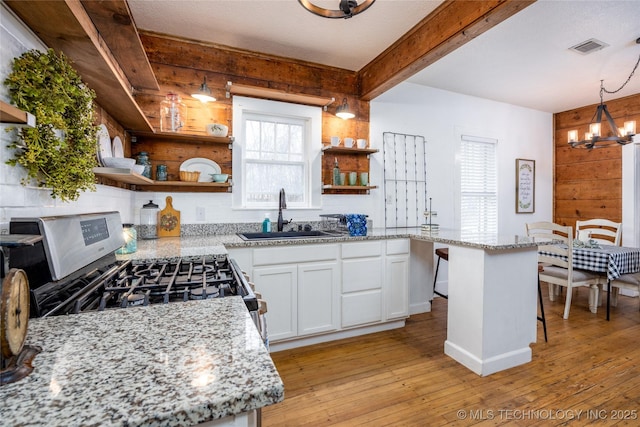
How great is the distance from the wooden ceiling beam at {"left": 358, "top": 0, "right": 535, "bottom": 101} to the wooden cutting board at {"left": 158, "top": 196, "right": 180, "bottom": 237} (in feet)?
7.47

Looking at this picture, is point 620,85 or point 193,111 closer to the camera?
point 193,111

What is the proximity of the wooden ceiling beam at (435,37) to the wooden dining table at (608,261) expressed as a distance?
250cm

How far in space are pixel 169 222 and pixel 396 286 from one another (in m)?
2.10

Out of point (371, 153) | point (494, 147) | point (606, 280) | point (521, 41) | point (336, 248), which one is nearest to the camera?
point (336, 248)

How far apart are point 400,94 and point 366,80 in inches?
22.8

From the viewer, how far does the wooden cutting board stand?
104 inches

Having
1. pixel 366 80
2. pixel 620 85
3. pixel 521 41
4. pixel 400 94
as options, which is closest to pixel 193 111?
pixel 366 80

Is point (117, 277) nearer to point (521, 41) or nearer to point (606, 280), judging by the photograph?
point (521, 41)

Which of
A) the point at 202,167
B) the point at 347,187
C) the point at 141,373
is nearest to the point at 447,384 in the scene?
the point at 347,187

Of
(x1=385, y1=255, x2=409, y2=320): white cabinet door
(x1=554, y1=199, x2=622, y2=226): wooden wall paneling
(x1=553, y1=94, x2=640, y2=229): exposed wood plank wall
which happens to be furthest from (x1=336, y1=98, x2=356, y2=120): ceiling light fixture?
(x1=554, y1=199, x2=622, y2=226): wooden wall paneling

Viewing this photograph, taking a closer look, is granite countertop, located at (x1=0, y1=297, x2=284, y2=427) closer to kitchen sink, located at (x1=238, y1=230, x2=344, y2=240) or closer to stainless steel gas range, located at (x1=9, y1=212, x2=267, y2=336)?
stainless steel gas range, located at (x1=9, y1=212, x2=267, y2=336)

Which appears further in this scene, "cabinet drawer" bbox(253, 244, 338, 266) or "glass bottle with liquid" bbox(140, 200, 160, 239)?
"glass bottle with liquid" bbox(140, 200, 160, 239)

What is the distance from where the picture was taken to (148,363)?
1.98 feet

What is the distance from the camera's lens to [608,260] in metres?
2.96
